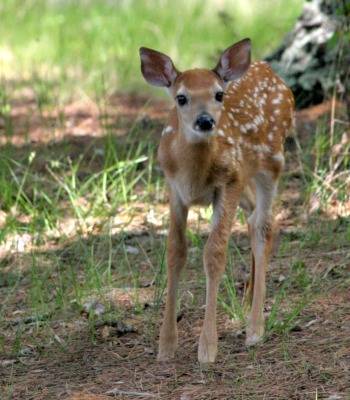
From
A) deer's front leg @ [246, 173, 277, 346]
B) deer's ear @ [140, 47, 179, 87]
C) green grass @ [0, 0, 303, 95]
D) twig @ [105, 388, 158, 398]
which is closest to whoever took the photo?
twig @ [105, 388, 158, 398]

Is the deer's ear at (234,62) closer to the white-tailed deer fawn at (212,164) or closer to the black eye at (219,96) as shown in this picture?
the white-tailed deer fawn at (212,164)

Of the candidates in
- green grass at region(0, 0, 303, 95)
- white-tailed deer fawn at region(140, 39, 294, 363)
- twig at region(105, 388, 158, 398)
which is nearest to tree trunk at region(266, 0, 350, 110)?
green grass at region(0, 0, 303, 95)

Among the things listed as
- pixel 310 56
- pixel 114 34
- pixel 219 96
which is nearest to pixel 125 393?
pixel 219 96

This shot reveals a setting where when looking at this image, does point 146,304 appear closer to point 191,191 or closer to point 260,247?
point 260,247

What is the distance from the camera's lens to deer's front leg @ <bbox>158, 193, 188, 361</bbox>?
17.3 feet

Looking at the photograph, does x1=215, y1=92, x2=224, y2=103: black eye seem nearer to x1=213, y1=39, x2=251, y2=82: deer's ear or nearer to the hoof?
x1=213, y1=39, x2=251, y2=82: deer's ear

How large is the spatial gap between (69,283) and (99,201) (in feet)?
3.74

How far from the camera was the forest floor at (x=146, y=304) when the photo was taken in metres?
4.91

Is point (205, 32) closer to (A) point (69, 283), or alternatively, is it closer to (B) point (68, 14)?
(B) point (68, 14)

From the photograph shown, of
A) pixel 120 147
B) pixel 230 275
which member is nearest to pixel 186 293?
pixel 230 275

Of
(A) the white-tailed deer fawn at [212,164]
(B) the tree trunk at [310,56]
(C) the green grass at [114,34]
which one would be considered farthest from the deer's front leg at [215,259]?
(C) the green grass at [114,34]

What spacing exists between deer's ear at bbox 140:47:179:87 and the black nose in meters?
0.48

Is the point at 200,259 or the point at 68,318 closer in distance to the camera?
the point at 68,318

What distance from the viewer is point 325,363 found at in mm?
4895
